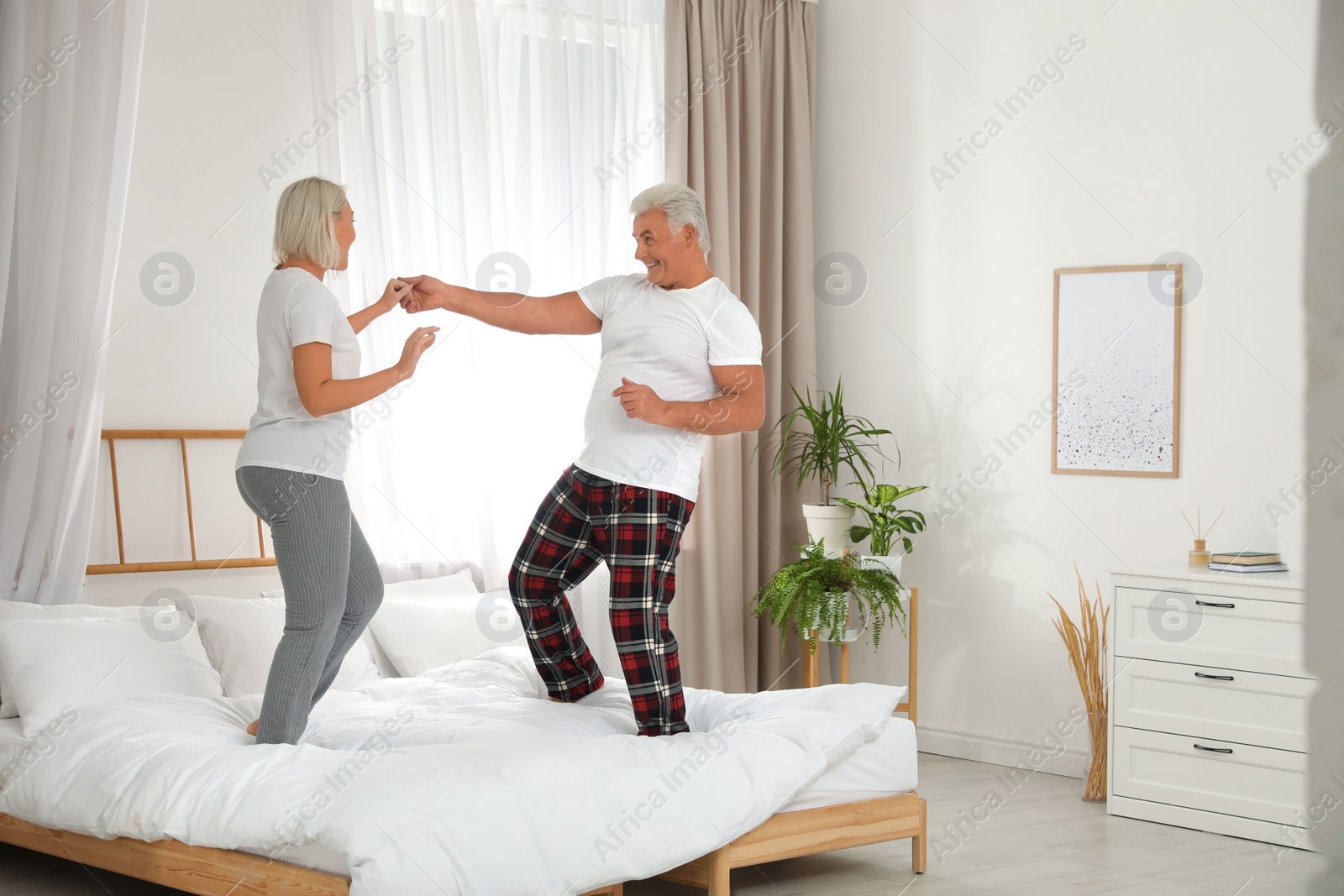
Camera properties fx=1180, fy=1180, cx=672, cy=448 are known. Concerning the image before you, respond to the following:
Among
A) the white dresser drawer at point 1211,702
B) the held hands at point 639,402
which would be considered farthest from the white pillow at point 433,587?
the white dresser drawer at point 1211,702

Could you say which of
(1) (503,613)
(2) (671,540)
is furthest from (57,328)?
(2) (671,540)

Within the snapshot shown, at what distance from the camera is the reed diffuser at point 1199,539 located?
11.3ft

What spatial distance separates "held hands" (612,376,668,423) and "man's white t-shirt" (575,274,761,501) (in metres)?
0.10

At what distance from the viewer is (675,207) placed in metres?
2.74

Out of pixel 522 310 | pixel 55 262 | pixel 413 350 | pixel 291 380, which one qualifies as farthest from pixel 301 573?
pixel 55 262

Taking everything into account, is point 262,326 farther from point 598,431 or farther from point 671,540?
point 671,540

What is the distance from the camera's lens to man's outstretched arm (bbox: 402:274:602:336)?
2.90 m

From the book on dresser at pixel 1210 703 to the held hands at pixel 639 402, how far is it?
170cm

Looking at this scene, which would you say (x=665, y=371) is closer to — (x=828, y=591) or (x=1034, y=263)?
(x=828, y=591)

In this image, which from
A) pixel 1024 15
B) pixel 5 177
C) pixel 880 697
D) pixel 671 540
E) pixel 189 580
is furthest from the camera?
pixel 1024 15

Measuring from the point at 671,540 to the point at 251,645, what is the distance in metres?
1.34

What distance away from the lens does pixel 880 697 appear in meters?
2.83

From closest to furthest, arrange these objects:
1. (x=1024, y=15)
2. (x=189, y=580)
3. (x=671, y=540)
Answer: (x=671, y=540)
(x=189, y=580)
(x=1024, y=15)

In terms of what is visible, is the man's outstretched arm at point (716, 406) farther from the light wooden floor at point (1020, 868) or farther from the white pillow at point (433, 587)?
the white pillow at point (433, 587)
